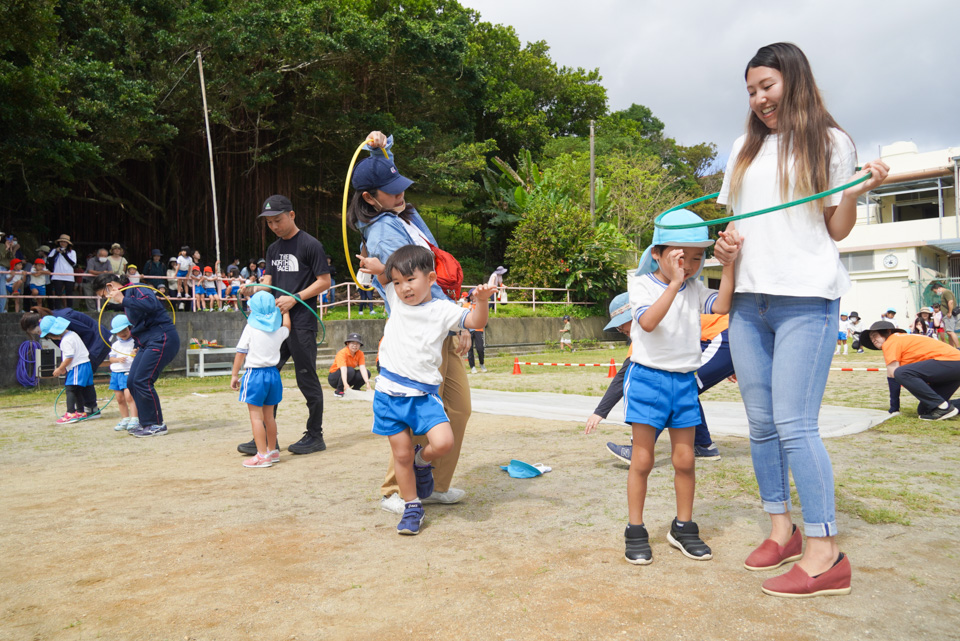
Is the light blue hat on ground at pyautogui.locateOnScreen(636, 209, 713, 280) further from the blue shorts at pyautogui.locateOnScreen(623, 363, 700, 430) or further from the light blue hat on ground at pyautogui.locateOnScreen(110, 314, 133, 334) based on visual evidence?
the light blue hat on ground at pyautogui.locateOnScreen(110, 314, 133, 334)

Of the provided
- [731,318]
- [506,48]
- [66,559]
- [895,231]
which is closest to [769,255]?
[731,318]

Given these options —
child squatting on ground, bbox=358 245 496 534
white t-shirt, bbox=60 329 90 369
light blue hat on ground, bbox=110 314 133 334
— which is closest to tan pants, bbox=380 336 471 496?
child squatting on ground, bbox=358 245 496 534

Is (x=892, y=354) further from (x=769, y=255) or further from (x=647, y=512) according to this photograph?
(x=769, y=255)

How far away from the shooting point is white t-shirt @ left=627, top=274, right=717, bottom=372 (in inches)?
119

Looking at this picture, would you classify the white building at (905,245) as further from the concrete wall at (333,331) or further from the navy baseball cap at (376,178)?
the navy baseball cap at (376,178)

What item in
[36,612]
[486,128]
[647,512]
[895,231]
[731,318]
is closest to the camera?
[36,612]

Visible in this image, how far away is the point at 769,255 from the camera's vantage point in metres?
2.67

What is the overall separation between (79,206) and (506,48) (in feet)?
82.6

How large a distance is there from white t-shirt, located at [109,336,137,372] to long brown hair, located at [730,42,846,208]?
7.18 meters

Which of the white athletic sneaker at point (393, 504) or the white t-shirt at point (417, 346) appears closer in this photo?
the white t-shirt at point (417, 346)

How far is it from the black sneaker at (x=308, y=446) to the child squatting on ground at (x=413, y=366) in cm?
240

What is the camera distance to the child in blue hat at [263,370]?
17.0 feet

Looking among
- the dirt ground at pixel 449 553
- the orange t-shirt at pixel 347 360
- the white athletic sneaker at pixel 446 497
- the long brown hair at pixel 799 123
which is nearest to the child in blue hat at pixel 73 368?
the dirt ground at pixel 449 553

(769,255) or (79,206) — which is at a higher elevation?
(79,206)
